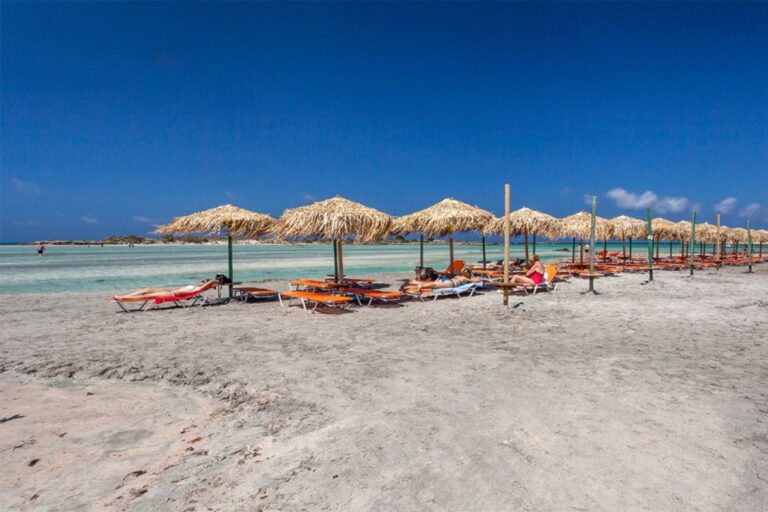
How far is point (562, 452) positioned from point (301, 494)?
156cm

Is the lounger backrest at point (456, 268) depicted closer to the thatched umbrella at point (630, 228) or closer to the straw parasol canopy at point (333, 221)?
the straw parasol canopy at point (333, 221)

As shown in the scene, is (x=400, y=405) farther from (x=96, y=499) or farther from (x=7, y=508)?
(x=7, y=508)

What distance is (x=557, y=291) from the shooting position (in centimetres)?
1002

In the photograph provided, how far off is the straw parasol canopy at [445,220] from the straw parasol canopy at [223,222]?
11.1 feet

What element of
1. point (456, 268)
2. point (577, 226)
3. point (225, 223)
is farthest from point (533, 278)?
A: point (225, 223)

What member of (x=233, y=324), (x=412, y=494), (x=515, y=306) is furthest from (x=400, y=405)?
(x=515, y=306)

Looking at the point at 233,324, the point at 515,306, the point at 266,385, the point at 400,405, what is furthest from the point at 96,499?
the point at 515,306

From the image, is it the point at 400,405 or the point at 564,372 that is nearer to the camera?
the point at 400,405

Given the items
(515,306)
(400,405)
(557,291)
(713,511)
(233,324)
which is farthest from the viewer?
(557,291)

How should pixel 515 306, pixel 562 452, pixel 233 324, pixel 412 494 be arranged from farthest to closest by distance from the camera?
pixel 515 306
pixel 233 324
pixel 562 452
pixel 412 494

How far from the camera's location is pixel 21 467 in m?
2.57

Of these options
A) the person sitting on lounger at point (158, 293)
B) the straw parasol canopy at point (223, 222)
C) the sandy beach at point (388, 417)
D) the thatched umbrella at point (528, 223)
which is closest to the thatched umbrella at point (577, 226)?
the thatched umbrella at point (528, 223)

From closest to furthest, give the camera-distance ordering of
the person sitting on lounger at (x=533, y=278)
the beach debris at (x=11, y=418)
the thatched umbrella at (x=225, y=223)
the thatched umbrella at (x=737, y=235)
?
the beach debris at (x=11, y=418) < the thatched umbrella at (x=225, y=223) < the person sitting on lounger at (x=533, y=278) < the thatched umbrella at (x=737, y=235)

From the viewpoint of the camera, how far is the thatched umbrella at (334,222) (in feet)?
28.9
